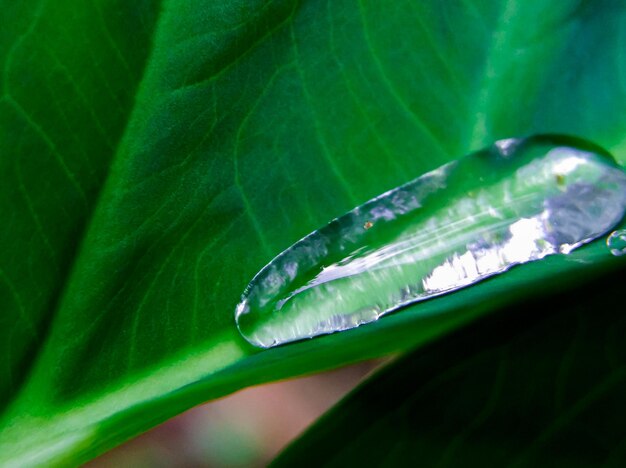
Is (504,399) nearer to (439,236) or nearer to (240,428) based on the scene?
(439,236)

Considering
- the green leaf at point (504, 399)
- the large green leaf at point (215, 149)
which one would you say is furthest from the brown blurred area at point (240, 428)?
the green leaf at point (504, 399)

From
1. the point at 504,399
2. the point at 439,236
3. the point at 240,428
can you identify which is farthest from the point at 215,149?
the point at 240,428

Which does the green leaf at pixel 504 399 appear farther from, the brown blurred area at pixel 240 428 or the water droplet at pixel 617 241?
the brown blurred area at pixel 240 428

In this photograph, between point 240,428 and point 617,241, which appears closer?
point 617,241

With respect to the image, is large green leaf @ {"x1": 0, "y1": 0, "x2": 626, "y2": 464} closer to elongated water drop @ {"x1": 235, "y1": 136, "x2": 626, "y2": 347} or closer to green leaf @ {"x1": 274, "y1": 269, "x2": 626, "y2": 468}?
elongated water drop @ {"x1": 235, "y1": 136, "x2": 626, "y2": 347}

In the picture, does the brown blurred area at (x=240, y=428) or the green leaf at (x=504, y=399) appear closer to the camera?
the green leaf at (x=504, y=399)

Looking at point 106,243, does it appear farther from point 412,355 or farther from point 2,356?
point 412,355

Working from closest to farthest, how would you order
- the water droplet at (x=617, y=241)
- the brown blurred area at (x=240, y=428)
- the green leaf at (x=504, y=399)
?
the green leaf at (x=504, y=399) → the water droplet at (x=617, y=241) → the brown blurred area at (x=240, y=428)
